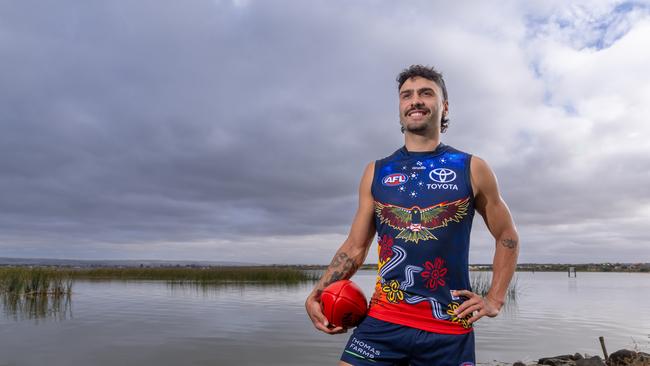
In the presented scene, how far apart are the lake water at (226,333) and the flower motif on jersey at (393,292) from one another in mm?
11331

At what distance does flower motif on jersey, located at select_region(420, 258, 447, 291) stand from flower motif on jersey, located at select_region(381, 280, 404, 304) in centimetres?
18

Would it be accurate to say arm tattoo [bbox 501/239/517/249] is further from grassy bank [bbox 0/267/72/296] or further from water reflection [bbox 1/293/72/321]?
grassy bank [bbox 0/267/72/296]

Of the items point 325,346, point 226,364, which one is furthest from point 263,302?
point 226,364

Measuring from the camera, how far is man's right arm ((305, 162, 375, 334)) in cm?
382

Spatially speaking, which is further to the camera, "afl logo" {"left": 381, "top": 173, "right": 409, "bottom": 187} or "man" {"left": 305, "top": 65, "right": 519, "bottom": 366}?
"afl logo" {"left": 381, "top": 173, "right": 409, "bottom": 187}

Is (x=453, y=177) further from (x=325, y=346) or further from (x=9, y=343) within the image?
(x=9, y=343)

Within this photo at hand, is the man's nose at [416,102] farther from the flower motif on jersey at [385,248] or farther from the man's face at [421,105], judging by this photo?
the flower motif on jersey at [385,248]

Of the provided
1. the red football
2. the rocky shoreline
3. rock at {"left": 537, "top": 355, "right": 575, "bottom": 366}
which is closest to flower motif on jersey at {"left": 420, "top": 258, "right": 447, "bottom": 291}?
the red football

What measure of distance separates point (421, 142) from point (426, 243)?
788 millimetres

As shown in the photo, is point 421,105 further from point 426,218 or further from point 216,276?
point 216,276

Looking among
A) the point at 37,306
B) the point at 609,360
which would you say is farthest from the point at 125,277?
the point at 609,360

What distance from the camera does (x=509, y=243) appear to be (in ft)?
11.6

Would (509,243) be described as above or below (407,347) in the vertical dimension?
above

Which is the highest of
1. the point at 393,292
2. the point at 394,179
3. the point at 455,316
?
the point at 394,179
